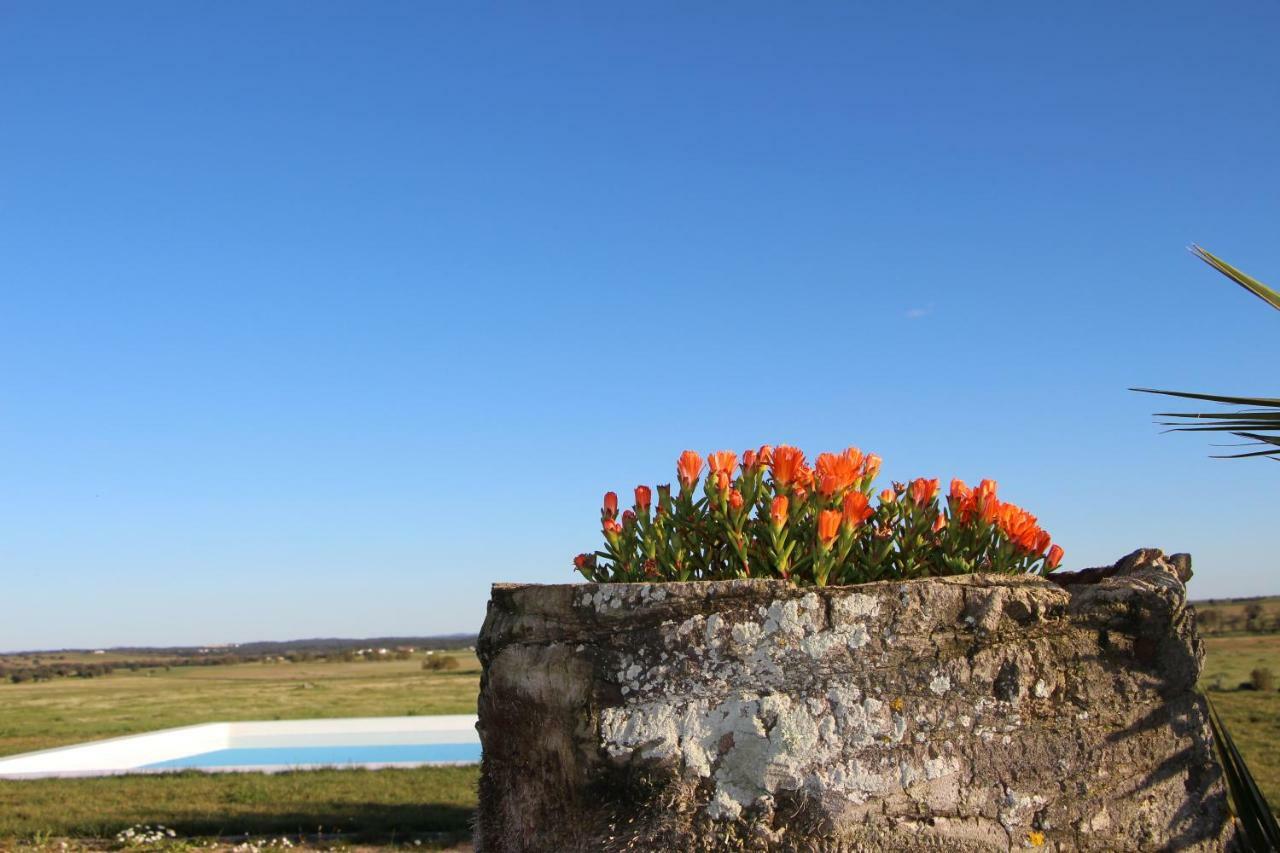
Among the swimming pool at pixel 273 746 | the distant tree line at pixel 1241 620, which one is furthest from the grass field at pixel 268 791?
the distant tree line at pixel 1241 620

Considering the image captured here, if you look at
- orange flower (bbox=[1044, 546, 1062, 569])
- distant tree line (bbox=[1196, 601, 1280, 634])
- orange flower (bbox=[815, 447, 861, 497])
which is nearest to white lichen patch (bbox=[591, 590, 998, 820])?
orange flower (bbox=[815, 447, 861, 497])

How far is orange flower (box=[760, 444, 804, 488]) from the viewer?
3631mm

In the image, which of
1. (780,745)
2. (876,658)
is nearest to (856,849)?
(780,745)

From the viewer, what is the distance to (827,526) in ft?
10.8

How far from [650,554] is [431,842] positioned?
8.77 metres

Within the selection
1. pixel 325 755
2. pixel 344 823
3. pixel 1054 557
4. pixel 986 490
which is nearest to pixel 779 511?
pixel 986 490

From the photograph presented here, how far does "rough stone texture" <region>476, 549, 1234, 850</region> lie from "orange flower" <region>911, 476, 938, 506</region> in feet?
1.73

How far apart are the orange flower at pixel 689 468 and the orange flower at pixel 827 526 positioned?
1.75 feet

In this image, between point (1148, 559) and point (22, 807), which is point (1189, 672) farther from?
point (22, 807)

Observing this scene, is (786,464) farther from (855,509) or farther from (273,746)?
(273,746)

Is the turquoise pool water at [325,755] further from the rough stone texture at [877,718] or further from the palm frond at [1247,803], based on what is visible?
the palm frond at [1247,803]

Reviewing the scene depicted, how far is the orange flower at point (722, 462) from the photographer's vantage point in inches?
142

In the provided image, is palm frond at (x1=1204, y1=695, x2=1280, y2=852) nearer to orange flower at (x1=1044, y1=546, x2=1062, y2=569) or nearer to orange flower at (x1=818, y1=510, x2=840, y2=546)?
orange flower at (x1=1044, y1=546, x2=1062, y2=569)

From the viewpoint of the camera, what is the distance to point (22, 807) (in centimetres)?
1377
